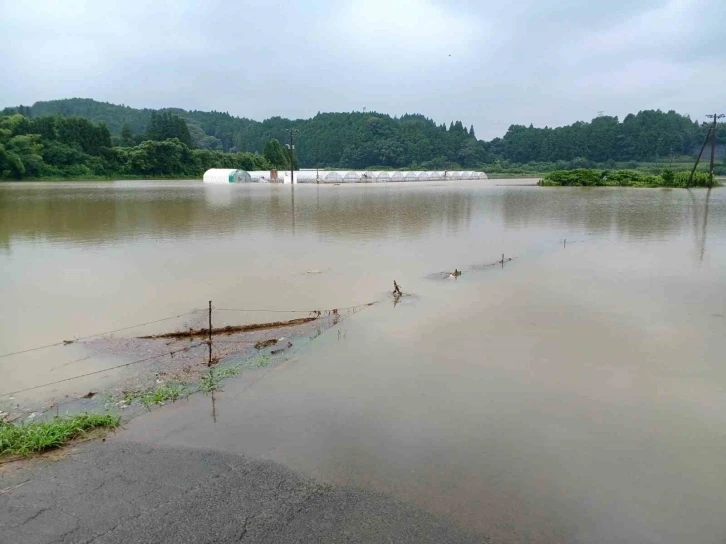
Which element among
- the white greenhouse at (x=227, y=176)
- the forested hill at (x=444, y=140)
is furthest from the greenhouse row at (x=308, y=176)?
the forested hill at (x=444, y=140)

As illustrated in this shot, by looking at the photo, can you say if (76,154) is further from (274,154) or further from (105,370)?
(105,370)

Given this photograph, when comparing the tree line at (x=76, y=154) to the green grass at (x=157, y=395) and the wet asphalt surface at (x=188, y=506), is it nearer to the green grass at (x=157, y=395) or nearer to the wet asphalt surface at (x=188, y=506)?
the green grass at (x=157, y=395)

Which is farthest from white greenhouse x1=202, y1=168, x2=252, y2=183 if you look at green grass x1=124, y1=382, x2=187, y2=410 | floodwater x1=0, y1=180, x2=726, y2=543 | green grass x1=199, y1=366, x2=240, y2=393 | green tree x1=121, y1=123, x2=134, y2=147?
green grass x1=124, y1=382, x2=187, y2=410

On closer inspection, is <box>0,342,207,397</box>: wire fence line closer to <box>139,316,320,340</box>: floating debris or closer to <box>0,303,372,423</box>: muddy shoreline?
<box>0,303,372,423</box>: muddy shoreline

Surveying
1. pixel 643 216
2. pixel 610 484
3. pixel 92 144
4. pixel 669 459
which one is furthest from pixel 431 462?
pixel 92 144

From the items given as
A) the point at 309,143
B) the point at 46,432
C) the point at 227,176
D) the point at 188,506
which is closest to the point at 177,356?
the point at 46,432

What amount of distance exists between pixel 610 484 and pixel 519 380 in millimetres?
1598

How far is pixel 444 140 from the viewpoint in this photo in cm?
10081

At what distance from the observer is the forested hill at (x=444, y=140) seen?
295 feet

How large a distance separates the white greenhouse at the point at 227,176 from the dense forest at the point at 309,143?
29.7 ft

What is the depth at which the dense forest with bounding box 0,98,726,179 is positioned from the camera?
50125 mm

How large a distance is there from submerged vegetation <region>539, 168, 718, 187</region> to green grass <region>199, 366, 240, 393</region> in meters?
44.6

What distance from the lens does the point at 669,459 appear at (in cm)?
367

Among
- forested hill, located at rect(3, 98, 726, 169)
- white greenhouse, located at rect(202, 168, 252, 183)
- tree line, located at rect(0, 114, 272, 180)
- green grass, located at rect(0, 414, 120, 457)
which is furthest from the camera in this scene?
forested hill, located at rect(3, 98, 726, 169)
